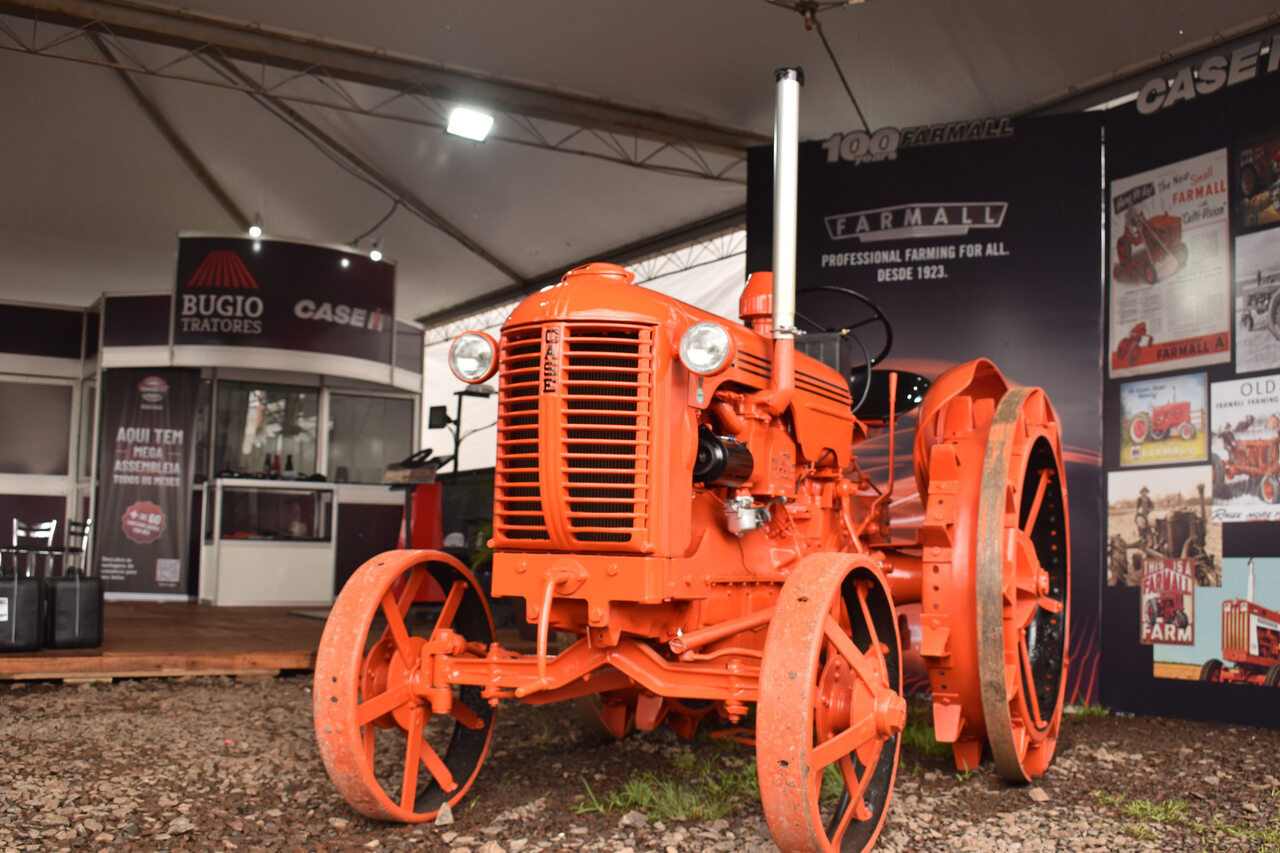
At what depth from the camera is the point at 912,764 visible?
3.66 m

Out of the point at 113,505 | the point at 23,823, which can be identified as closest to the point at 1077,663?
the point at 23,823

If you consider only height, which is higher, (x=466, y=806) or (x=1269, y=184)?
(x=1269, y=184)

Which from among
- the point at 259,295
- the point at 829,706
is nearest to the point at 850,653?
the point at 829,706

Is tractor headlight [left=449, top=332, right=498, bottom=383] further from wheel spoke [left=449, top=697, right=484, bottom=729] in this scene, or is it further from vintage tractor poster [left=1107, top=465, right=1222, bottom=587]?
vintage tractor poster [left=1107, top=465, right=1222, bottom=587]

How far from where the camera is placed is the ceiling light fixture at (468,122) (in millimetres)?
6973

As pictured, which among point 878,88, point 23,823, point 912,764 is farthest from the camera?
point 878,88

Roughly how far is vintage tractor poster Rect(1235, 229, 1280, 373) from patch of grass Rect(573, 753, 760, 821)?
2.84m

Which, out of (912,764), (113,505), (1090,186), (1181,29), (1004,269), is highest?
(1181,29)

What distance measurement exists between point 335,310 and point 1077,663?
252 inches

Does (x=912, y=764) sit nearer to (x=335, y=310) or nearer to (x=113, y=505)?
(x=335, y=310)

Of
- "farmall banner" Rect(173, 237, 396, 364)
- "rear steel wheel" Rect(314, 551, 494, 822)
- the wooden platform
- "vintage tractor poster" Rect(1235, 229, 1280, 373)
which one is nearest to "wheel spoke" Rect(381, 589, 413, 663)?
"rear steel wheel" Rect(314, 551, 494, 822)

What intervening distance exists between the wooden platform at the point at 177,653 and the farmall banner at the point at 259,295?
276 cm

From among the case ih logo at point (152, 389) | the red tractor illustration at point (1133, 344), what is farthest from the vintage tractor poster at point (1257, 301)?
the case ih logo at point (152, 389)

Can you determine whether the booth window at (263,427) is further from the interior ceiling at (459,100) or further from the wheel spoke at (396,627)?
the wheel spoke at (396,627)
